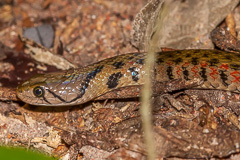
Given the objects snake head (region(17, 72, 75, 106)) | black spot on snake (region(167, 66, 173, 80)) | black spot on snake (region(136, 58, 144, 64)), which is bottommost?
snake head (region(17, 72, 75, 106))

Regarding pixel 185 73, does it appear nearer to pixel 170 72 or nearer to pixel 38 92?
pixel 170 72

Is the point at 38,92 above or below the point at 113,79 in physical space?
below

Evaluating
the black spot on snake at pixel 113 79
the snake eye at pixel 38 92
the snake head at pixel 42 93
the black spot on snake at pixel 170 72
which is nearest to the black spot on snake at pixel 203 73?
the black spot on snake at pixel 170 72

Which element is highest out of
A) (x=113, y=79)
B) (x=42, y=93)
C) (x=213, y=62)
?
(x=213, y=62)

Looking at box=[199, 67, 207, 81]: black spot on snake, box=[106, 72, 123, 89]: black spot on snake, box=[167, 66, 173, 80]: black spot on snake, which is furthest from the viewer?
box=[106, 72, 123, 89]: black spot on snake

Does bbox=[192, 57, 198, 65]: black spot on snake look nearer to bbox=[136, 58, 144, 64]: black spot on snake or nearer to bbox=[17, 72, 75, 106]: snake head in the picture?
bbox=[136, 58, 144, 64]: black spot on snake

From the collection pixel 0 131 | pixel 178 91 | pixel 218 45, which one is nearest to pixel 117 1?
pixel 218 45

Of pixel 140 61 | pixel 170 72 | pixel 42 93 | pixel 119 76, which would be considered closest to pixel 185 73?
pixel 170 72

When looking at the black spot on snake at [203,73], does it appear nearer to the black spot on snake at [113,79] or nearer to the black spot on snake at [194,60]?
the black spot on snake at [194,60]

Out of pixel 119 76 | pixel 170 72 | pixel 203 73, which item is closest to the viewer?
pixel 203 73

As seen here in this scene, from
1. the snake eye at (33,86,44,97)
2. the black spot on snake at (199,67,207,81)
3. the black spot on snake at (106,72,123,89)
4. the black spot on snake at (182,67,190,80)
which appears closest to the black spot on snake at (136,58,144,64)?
the black spot on snake at (106,72,123,89)

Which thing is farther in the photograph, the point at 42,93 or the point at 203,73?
the point at 42,93
